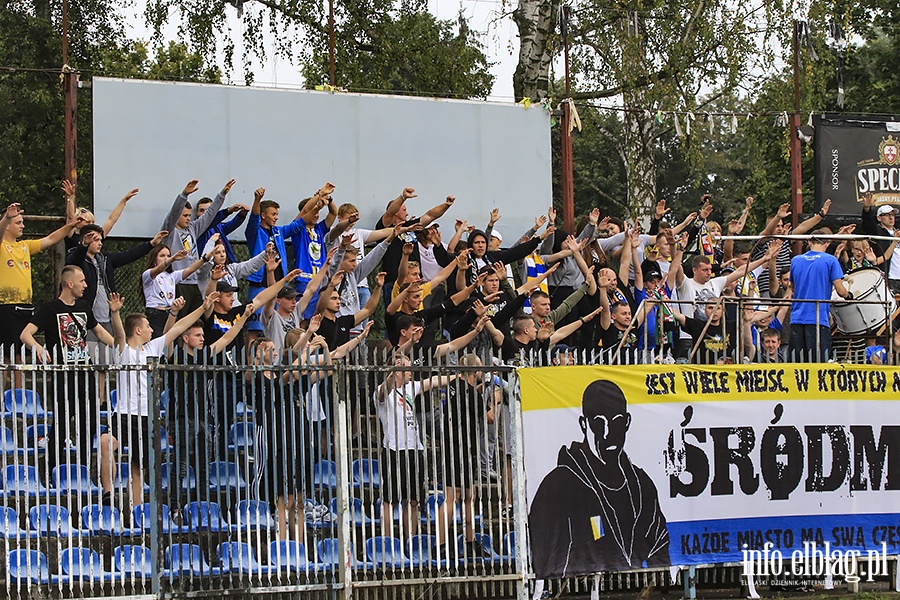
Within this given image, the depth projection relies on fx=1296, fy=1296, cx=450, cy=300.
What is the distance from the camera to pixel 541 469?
1027 cm

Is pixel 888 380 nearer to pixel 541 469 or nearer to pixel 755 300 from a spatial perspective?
pixel 755 300

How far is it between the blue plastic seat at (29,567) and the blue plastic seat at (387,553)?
7.34ft

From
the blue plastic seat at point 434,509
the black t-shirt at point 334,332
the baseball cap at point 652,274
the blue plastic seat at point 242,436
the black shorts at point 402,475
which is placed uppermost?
the baseball cap at point 652,274

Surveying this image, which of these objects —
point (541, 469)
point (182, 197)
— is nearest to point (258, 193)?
point (182, 197)

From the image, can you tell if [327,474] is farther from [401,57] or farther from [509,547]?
[401,57]

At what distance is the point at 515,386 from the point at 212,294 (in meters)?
2.83

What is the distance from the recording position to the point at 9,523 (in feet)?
30.0

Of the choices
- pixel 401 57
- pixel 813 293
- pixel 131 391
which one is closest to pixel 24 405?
pixel 131 391

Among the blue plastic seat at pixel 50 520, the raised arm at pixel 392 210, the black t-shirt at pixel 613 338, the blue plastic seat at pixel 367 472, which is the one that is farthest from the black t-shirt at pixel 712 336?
the blue plastic seat at pixel 50 520

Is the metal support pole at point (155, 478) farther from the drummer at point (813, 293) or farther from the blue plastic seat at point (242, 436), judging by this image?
the drummer at point (813, 293)

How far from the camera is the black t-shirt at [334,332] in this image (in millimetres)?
11977

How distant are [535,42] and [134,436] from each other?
41.6 ft

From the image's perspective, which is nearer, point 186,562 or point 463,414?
point 186,562

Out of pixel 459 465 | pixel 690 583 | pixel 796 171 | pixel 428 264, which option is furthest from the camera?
pixel 796 171
